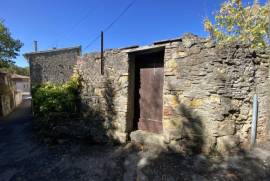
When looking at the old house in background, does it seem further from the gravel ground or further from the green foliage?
the green foliage

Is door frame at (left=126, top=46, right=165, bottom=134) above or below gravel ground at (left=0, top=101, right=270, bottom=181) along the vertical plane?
above

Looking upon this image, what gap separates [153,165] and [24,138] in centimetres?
503

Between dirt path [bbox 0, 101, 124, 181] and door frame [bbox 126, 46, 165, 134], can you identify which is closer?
dirt path [bbox 0, 101, 124, 181]

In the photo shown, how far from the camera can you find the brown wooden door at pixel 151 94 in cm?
405

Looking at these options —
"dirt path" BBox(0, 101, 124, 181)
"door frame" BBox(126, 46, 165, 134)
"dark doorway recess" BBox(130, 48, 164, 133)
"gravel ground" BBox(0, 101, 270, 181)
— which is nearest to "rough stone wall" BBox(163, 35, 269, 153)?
"gravel ground" BBox(0, 101, 270, 181)

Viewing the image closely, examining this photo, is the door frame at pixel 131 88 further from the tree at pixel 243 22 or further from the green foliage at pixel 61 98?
the tree at pixel 243 22

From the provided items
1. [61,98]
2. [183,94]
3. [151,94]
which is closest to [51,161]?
[61,98]

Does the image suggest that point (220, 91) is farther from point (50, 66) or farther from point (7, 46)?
point (7, 46)

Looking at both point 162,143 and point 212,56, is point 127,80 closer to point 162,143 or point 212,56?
point 162,143

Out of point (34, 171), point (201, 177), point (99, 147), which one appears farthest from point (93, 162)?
point (201, 177)

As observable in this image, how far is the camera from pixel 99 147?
4488 mm

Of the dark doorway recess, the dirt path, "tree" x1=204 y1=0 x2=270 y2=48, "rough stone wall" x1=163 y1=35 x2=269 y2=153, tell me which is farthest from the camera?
"tree" x1=204 y1=0 x2=270 y2=48

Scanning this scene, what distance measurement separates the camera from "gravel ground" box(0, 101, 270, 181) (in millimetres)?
2744

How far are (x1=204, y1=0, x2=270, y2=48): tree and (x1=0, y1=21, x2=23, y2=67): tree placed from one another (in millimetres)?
15340
